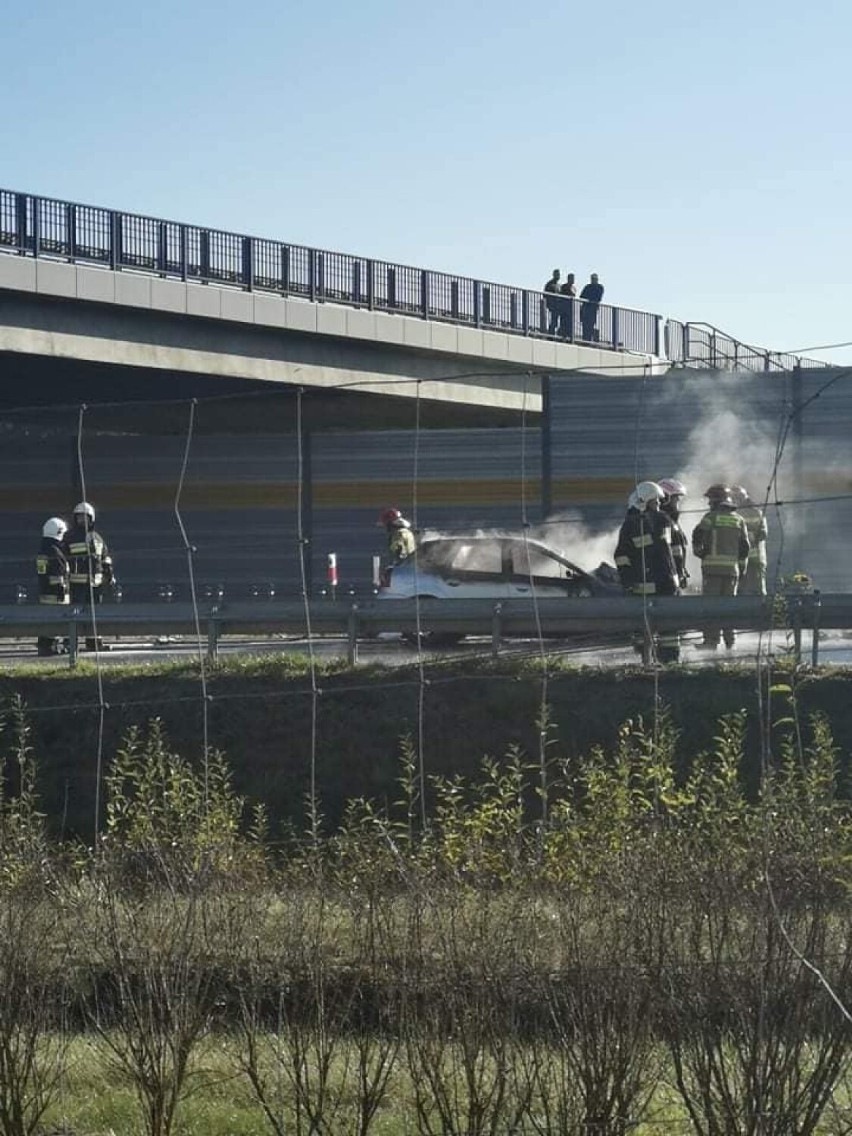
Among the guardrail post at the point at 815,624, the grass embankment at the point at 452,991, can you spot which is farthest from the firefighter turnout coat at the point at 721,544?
the grass embankment at the point at 452,991

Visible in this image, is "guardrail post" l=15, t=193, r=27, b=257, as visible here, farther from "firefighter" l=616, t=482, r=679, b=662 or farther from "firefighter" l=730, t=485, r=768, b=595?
"firefighter" l=616, t=482, r=679, b=662

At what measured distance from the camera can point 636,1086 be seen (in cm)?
688

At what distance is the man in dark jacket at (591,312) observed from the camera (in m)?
42.1

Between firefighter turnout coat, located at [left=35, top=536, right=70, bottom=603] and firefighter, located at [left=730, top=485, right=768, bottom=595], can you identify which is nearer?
firefighter, located at [left=730, top=485, right=768, bottom=595]

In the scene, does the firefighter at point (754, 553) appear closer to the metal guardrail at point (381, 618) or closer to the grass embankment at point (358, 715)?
the metal guardrail at point (381, 618)

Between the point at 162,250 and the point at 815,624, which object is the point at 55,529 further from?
the point at 815,624

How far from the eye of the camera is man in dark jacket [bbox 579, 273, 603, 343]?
42.1 meters

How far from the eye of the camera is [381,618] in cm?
1902

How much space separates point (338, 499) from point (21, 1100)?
87.0ft

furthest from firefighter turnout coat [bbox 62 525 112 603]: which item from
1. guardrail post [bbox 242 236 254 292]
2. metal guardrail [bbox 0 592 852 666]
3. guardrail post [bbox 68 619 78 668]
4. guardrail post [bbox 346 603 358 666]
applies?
guardrail post [bbox 242 236 254 292]

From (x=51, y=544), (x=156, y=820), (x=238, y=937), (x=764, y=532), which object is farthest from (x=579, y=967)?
(x=51, y=544)

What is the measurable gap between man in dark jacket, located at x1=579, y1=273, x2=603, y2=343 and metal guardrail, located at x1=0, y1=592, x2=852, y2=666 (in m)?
23.0

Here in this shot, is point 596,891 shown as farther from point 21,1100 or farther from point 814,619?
point 814,619

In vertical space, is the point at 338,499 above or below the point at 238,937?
above
